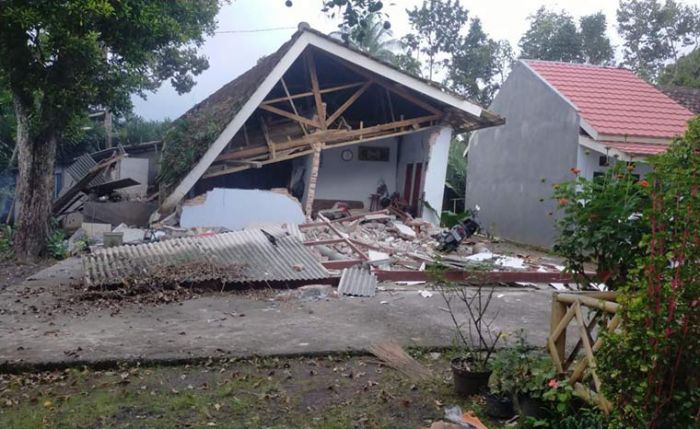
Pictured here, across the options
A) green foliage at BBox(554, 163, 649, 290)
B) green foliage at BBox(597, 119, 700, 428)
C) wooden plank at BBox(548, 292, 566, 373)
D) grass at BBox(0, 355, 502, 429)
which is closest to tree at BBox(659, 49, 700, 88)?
green foliage at BBox(554, 163, 649, 290)

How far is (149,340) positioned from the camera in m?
5.00

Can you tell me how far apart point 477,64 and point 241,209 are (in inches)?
892

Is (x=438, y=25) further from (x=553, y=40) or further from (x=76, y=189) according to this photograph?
(x=76, y=189)

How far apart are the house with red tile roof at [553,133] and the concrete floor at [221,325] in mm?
6484

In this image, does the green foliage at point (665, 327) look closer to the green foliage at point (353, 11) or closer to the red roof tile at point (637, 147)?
the green foliage at point (353, 11)

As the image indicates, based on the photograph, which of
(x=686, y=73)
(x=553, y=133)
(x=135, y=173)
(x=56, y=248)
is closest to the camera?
(x=56, y=248)

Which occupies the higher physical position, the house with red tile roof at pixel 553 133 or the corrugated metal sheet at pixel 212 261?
the house with red tile roof at pixel 553 133

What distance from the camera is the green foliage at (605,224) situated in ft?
10.7

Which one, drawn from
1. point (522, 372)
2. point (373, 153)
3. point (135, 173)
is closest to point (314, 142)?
point (373, 153)

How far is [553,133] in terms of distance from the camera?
45.8ft

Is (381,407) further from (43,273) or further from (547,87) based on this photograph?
(547,87)

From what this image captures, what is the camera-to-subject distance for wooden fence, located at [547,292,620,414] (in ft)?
9.48

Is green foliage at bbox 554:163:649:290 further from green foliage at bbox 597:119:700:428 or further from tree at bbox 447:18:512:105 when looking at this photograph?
tree at bbox 447:18:512:105

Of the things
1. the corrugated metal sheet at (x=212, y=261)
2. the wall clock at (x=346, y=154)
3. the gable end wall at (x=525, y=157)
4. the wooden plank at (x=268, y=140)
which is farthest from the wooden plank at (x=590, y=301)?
the wall clock at (x=346, y=154)
